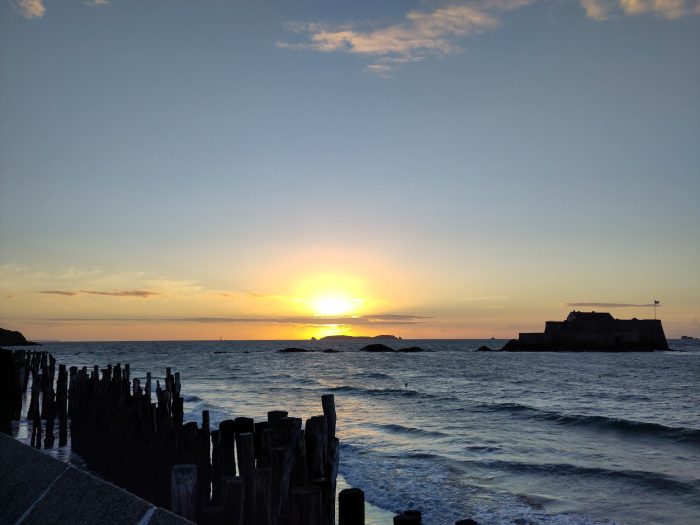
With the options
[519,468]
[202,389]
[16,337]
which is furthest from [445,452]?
[16,337]

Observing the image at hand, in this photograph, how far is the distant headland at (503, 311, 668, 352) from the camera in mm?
130750

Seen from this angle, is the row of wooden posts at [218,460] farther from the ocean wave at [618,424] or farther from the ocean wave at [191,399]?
the ocean wave at [618,424]

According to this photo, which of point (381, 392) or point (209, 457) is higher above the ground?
point (209, 457)

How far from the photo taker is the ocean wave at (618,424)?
2273 cm

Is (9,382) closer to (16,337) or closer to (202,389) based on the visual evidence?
(202,389)

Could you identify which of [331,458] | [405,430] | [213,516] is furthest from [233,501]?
[405,430]

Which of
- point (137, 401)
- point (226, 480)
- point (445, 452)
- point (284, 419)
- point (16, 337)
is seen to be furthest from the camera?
point (16, 337)

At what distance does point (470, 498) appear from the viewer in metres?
12.5

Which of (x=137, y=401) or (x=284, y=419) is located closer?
(x=284, y=419)

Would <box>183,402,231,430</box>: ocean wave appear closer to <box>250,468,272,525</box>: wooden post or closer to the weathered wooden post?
the weathered wooden post

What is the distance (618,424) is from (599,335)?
374 ft

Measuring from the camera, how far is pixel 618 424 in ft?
82.0

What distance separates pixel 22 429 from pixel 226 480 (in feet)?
53.4

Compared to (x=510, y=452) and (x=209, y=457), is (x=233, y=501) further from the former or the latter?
(x=510, y=452)
